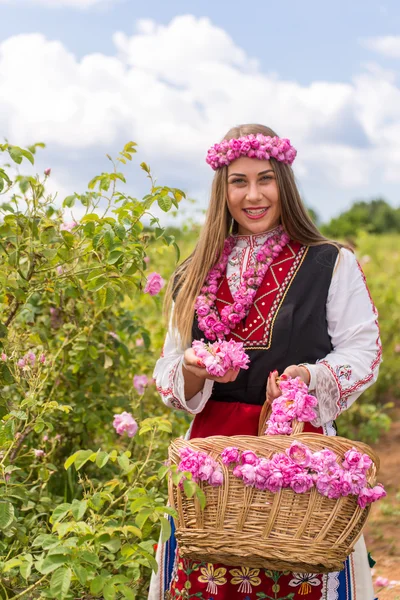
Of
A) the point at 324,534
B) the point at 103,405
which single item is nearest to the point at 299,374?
the point at 324,534

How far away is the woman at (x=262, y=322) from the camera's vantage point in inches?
85.3

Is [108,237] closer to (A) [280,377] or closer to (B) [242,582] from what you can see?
(A) [280,377]

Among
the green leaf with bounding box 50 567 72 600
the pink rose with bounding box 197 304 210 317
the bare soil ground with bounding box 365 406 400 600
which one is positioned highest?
the pink rose with bounding box 197 304 210 317

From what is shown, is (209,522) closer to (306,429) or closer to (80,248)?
(306,429)

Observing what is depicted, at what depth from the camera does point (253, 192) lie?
237 centimetres

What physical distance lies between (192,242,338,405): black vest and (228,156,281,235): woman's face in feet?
0.56

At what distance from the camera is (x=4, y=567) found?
1.88m

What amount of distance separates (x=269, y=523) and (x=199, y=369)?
1.57 ft

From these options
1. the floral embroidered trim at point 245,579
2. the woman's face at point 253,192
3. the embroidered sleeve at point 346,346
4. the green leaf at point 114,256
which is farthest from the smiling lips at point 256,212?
the floral embroidered trim at point 245,579

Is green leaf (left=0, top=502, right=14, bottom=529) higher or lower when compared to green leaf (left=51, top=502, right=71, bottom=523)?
lower

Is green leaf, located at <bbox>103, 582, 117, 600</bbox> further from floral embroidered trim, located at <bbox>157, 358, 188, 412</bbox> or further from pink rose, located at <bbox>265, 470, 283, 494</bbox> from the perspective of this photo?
floral embroidered trim, located at <bbox>157, 358, 188, 412</bbox>

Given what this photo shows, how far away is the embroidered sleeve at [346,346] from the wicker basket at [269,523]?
1.08 feet

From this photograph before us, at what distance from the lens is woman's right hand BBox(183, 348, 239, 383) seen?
208 cm

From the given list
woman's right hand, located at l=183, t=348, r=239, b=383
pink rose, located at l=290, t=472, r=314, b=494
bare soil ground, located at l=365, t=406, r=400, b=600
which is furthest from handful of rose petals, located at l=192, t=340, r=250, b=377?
bare soil ground, located at l=365, t=406, r=400, b=600
